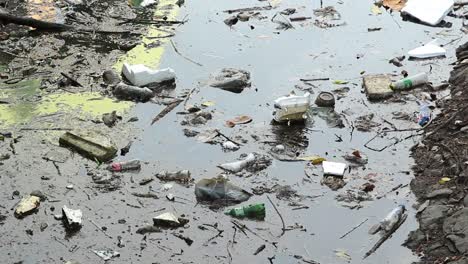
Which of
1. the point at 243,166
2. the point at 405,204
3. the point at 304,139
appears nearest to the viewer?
the point at 405,204

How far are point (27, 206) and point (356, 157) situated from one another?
6.59 feet

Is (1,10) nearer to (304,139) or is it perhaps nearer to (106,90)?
(106,90)

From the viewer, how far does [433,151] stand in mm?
4070

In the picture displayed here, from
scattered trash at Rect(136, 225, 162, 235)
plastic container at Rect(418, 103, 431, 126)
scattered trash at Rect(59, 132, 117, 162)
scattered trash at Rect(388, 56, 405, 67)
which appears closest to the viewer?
scattered trash at Rect(136, 225, 162, 235)

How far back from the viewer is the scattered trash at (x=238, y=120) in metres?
4.50

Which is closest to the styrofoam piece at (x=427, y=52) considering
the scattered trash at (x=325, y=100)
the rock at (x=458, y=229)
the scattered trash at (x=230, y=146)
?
the scattered trash at (x=325, y=100)

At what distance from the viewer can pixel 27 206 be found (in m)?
3.69

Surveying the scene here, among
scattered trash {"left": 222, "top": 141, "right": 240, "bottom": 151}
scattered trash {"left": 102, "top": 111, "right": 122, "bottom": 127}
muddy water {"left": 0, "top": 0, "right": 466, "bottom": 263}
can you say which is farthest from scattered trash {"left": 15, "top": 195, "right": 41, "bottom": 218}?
scattered trash {"left": 222, "top": 141, "right": 240, "bottom": 151}

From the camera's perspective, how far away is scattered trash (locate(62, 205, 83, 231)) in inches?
139

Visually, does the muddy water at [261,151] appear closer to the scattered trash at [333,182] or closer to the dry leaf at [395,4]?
the scattered trash at [333,182]

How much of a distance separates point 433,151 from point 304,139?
32.5 inches

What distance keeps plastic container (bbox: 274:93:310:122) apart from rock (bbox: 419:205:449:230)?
1.24m

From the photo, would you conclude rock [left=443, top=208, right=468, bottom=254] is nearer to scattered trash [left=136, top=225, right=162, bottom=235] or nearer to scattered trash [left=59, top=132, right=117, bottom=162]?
scattered trash [left=136, top=225, right=162, bottom=235]

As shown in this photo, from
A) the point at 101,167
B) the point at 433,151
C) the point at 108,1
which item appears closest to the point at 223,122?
the point at 101,167
